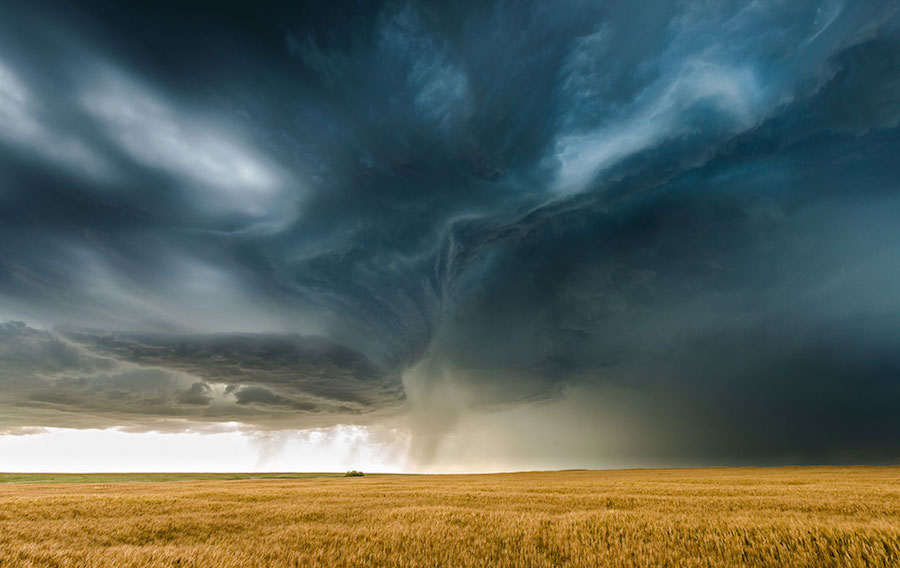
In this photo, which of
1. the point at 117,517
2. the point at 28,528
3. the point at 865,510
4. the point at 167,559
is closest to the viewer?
the point at 167,559

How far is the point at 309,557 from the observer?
9.80 metres

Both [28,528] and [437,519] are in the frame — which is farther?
[28,528]

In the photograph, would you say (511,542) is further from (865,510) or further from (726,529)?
(865,510)

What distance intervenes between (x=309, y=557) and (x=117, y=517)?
45.2ft

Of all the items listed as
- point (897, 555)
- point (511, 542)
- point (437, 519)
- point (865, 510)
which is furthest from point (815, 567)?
point (865, 510)

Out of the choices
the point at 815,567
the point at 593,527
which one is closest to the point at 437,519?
the point at 593,527

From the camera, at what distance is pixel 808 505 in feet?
59.0

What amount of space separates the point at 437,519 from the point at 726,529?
806 centimetres

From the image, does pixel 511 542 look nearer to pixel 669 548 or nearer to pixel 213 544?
pixel 669 548

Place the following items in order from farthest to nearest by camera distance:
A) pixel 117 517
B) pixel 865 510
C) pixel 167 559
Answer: pixel 117 517 → pixel 865 510 → pixel 167 559

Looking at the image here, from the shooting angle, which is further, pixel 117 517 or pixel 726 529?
pixel 117 517

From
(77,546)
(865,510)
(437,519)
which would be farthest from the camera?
(865,510)

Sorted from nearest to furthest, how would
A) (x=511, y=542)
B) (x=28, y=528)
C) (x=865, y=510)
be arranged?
(x=511, y=542), (x=28, y=528), (x=865, y=510)

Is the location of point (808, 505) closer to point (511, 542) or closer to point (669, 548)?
point (669, 548)
